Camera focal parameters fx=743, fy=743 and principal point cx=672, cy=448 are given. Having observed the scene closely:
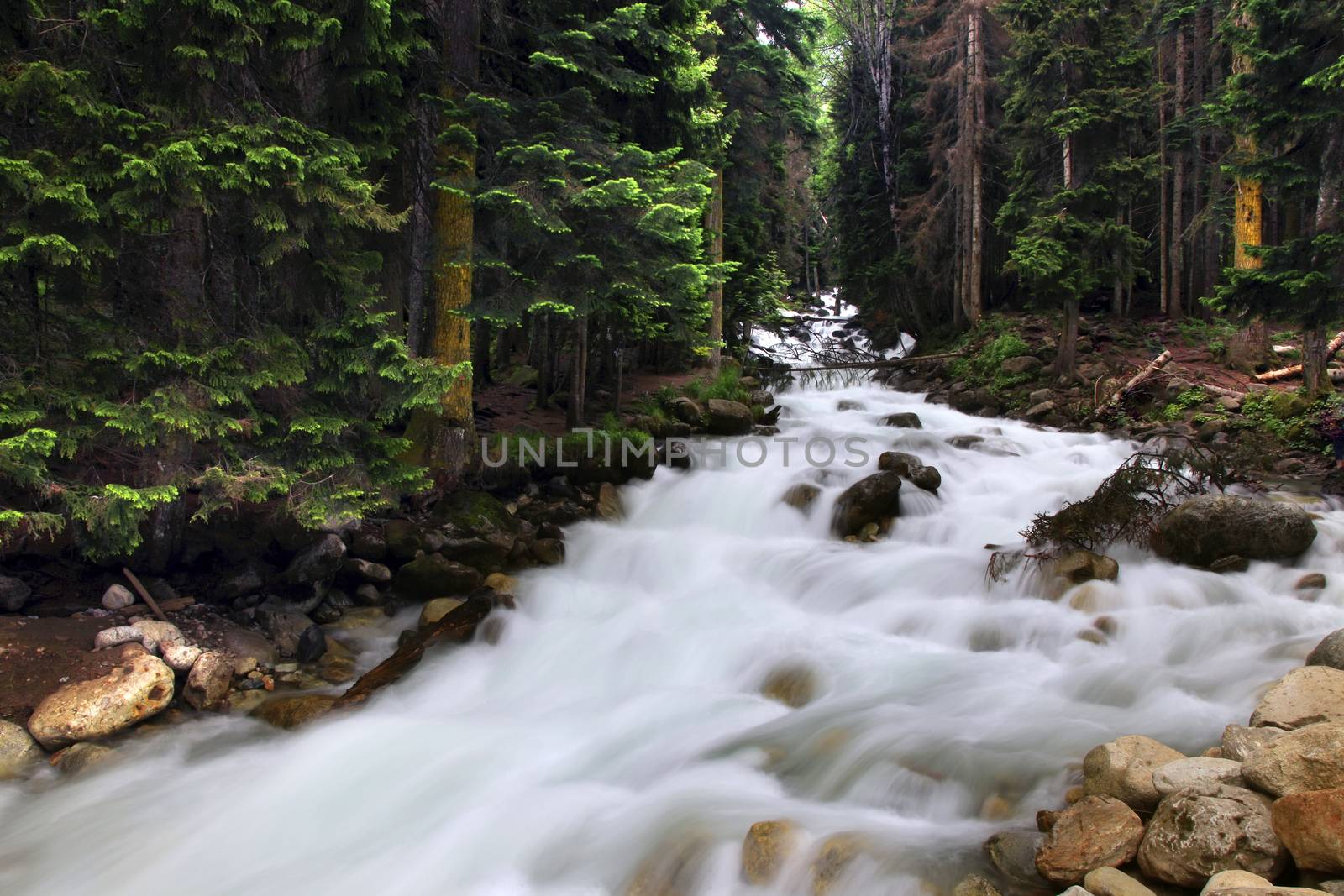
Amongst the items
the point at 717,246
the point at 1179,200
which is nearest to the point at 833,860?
the point at 717,246

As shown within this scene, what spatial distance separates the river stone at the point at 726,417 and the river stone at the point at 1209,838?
34.1ft

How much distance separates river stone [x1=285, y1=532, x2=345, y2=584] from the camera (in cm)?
752

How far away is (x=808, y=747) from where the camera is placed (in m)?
5.45

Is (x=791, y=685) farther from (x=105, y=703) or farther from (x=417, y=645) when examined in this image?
(x=105, y=703)

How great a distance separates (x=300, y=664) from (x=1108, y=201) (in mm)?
15903

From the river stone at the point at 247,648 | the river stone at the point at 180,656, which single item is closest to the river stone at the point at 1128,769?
the river stone at the point at 247,648

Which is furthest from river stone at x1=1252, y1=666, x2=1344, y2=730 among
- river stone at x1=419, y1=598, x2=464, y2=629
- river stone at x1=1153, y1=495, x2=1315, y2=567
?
river stone at x1=419, y1=598, x2=464, y2=629

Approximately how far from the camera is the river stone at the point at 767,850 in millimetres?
4074

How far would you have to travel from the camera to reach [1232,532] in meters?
7.16

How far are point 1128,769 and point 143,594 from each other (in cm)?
757

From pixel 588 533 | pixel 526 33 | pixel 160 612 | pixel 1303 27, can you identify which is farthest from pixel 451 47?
pixel 1303 27

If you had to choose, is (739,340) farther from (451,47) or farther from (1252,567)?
(1252,567)

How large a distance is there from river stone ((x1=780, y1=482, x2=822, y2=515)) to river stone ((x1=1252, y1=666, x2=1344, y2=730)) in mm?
6172

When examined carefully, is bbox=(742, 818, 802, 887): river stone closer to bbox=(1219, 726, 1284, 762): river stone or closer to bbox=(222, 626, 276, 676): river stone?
bbox=(1219, 726, 1284, 762): river stone
